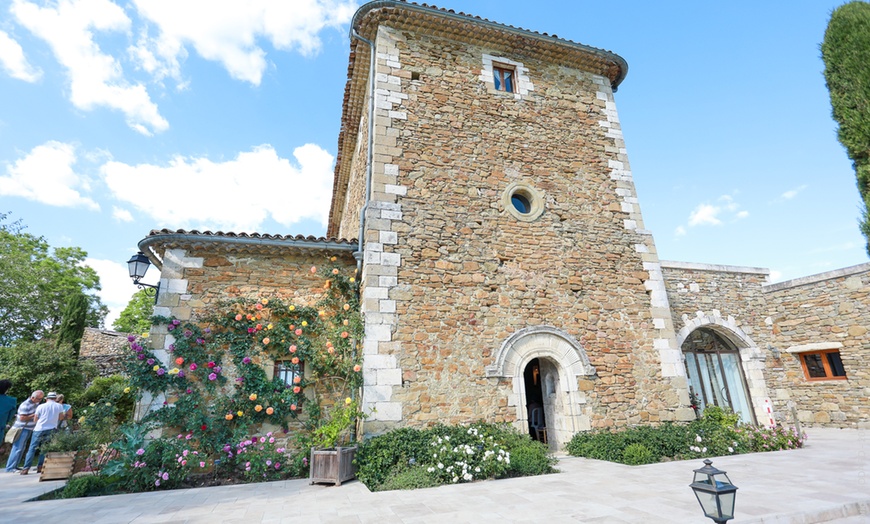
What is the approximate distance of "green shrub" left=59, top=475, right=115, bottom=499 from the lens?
5129 mm

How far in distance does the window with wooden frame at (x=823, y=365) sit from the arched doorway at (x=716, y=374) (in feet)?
5.33

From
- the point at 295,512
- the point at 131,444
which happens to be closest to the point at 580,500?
the point at 295,512

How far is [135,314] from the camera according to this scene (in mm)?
26859

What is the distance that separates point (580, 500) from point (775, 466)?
138 inches

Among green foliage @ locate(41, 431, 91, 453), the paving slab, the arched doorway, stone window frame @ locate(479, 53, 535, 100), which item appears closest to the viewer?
the paving slab

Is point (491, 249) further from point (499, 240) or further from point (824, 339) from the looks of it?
point (824, 339)

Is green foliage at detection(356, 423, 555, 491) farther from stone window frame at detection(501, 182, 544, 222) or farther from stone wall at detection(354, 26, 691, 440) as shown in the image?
stone window frame at detection(501, 182, 544, 222)

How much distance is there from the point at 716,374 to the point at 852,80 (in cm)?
668

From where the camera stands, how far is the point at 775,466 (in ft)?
18.3

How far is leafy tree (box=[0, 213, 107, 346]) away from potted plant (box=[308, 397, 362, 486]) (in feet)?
54.3

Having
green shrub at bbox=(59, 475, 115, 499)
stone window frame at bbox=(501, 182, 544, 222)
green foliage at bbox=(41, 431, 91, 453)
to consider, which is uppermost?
stone window frame at bbox=(501, 182, 544, 222)

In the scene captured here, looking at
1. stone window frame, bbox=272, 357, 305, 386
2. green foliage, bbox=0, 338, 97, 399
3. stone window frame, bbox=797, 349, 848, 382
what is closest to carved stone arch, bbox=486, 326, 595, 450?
stone window frame, bbox=272, 357, 305, 386

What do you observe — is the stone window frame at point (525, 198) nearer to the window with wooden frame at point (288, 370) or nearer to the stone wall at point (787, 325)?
the stone wall at point (787, 325)

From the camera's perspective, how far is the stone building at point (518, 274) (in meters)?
6.75
